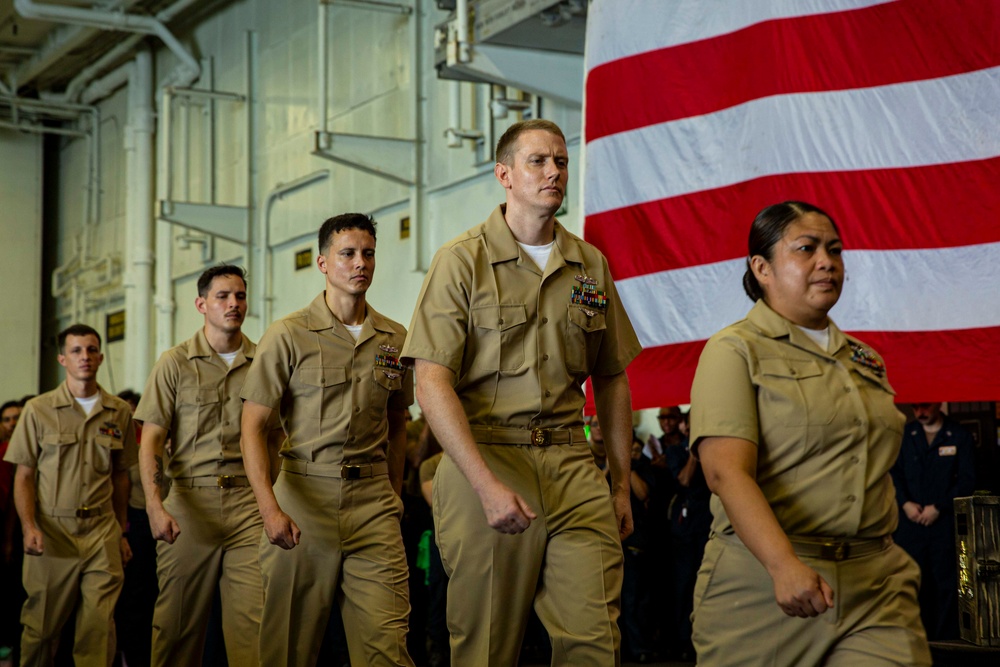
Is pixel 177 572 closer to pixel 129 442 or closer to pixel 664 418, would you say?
pixel 129 442

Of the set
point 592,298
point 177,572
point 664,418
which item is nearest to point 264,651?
point 177,572

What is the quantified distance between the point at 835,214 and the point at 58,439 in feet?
12.3

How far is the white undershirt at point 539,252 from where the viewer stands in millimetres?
3383

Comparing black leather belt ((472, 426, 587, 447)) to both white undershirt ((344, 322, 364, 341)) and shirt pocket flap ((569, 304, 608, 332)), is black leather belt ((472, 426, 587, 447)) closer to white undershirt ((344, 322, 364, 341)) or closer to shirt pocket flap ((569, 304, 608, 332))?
shirt pocket flap ((569, 304, 608, 332))

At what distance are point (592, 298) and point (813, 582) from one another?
4.00ft

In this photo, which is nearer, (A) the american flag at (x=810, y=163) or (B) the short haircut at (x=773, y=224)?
(B) the short haircut at (x=773, y=224)

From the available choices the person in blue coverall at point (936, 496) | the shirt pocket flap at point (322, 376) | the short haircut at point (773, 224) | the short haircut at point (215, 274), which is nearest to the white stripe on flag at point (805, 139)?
the short haircut at point (215, 274)

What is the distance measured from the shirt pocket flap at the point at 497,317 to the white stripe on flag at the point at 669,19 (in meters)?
2.95

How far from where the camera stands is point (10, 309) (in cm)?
1689

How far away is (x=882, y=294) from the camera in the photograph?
5227mm

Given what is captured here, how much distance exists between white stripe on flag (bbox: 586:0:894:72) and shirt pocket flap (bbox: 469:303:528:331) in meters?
2.95

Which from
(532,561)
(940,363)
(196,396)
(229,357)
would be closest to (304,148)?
(229,357)

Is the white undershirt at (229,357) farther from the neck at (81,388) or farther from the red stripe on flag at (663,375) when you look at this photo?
the red stripe on flag at (663,375)

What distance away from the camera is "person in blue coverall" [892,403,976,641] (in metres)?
6.65
